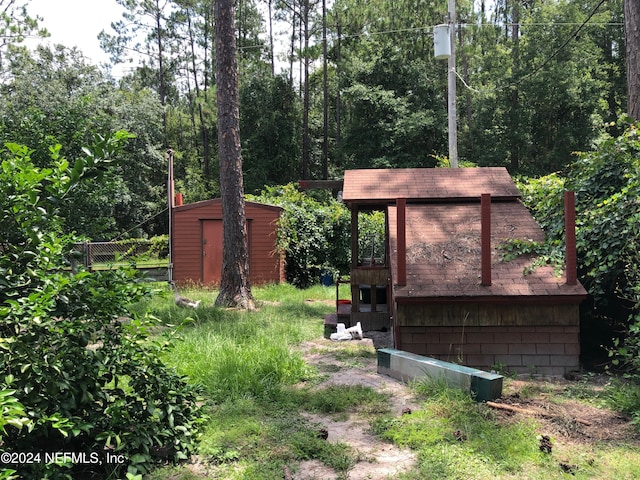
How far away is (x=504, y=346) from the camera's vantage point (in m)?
6.00

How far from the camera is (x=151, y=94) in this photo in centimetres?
2942

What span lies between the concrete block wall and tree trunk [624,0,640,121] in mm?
3801

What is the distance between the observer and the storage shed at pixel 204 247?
14.1 m

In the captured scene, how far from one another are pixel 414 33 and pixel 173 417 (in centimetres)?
3047

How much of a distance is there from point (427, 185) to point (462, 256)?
1.96m

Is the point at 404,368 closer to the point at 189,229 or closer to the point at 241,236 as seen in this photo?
the point at 241,236

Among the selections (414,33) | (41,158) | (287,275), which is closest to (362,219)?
(287,275)

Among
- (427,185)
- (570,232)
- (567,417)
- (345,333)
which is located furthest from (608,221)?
(345,333)

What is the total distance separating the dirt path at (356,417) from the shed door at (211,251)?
7299mm

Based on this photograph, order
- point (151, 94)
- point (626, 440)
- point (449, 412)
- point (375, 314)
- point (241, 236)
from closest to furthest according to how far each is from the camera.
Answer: point (626, 440) < point (449, 412) < point (375, 314) < point (241, 236) < point (151, 94)

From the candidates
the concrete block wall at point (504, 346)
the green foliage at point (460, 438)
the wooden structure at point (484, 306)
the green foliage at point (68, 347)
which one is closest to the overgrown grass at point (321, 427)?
the green foliage at point (460, 438)

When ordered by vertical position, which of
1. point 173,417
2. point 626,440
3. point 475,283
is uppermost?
point 475,283

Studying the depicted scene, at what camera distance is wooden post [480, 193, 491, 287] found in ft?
19.1

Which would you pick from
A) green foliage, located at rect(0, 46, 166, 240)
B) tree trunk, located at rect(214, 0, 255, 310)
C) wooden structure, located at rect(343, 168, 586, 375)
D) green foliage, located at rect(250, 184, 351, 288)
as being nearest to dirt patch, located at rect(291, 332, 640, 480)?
wooden structure, located at rect(343, 168, 586, 375)
